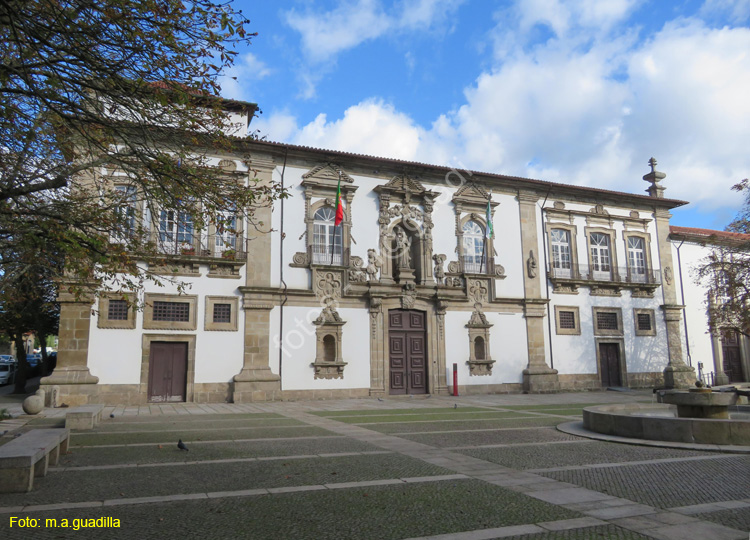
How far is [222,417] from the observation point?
14352 mm

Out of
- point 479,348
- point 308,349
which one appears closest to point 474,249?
point 479,348

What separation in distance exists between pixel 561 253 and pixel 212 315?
52.2ft

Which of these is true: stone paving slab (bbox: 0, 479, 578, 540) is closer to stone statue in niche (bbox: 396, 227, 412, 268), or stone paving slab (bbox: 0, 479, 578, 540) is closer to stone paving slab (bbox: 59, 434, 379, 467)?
stone paving slab (bbox: 59, 434, 379, 467)

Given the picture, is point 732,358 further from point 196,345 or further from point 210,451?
point 210,451

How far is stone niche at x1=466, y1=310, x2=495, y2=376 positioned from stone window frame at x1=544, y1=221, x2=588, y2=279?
471 centimetres

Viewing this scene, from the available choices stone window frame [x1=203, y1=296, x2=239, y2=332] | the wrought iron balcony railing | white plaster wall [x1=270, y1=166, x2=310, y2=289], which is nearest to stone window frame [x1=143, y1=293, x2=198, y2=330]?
stone window frame [x1=203, y1=296, x2=239, y2=332]

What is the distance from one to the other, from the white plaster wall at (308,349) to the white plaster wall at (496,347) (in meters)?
3.69

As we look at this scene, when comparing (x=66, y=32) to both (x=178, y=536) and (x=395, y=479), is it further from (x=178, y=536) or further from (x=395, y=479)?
(x=395, y=479)

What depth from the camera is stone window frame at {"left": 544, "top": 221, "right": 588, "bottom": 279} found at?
2500cm

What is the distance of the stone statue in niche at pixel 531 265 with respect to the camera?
79.4 ft

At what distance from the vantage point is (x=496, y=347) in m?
23.1

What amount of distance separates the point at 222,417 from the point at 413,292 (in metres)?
9.76

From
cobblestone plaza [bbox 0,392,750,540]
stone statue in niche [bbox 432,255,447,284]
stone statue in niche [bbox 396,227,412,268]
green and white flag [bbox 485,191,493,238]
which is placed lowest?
cobblestone plaza [bbox 0,392,750,540]

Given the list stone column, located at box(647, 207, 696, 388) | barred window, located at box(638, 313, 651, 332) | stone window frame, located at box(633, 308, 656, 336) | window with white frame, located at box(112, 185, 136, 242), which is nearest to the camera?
window with white frame, located at box(112, 185, 136, 242)
